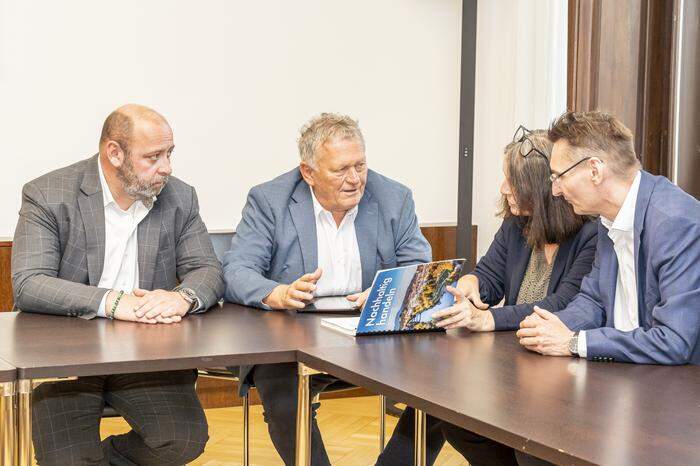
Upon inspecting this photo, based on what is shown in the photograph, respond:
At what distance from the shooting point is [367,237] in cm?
363

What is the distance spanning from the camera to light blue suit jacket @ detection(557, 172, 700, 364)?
2.40m

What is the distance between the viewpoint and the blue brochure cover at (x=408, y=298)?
273 cm

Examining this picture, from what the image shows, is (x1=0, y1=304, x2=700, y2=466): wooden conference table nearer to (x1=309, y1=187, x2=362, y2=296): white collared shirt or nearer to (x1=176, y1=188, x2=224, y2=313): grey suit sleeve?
(x1=176, y1=188, x2=224, y2=313): grey suit sleeve

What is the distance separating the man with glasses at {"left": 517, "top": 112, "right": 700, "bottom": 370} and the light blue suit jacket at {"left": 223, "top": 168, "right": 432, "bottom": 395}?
0.97 meters

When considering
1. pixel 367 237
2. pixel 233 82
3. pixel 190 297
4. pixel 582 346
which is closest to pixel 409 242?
pixel 367 237

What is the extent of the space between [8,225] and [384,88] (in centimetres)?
228

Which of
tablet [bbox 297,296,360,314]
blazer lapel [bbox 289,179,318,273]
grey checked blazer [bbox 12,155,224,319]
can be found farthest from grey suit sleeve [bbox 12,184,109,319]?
blazer lapel [bbox 289,179,318,273]

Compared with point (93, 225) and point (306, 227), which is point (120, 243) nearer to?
point (93, 225)

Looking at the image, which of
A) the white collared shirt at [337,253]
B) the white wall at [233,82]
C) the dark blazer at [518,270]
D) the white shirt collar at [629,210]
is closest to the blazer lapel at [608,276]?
the white shirt collar at [629,210]

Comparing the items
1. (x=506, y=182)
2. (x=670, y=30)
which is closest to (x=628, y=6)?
(x=670, y=30)

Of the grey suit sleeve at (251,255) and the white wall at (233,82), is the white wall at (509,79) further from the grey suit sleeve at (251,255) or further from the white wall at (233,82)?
the grey suit sleeve at (251,255)

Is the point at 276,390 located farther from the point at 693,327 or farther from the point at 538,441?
the point at 538,441

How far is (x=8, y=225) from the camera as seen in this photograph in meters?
4.80

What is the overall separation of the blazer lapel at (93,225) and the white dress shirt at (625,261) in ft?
5.56
